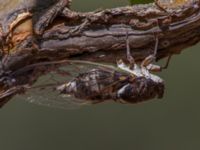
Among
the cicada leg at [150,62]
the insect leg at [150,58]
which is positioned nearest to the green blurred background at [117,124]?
the cicada leg at [150,62]

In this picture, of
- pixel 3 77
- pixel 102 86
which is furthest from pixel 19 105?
pixel 3 77

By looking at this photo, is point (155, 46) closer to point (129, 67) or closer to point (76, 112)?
point (129, 67)

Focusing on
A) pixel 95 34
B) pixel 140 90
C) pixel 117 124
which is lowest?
pixel 117 124

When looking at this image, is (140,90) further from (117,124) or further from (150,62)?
(117,124)

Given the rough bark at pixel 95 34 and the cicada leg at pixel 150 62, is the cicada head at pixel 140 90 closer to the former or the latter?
the cicada leg at pixel 150 62

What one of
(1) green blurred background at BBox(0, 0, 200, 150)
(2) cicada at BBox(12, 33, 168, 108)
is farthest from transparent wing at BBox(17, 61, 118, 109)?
(1) green blurred background at BBox(0, 0, 200, 150)

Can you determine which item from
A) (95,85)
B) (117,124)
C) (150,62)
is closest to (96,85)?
(95,85)
